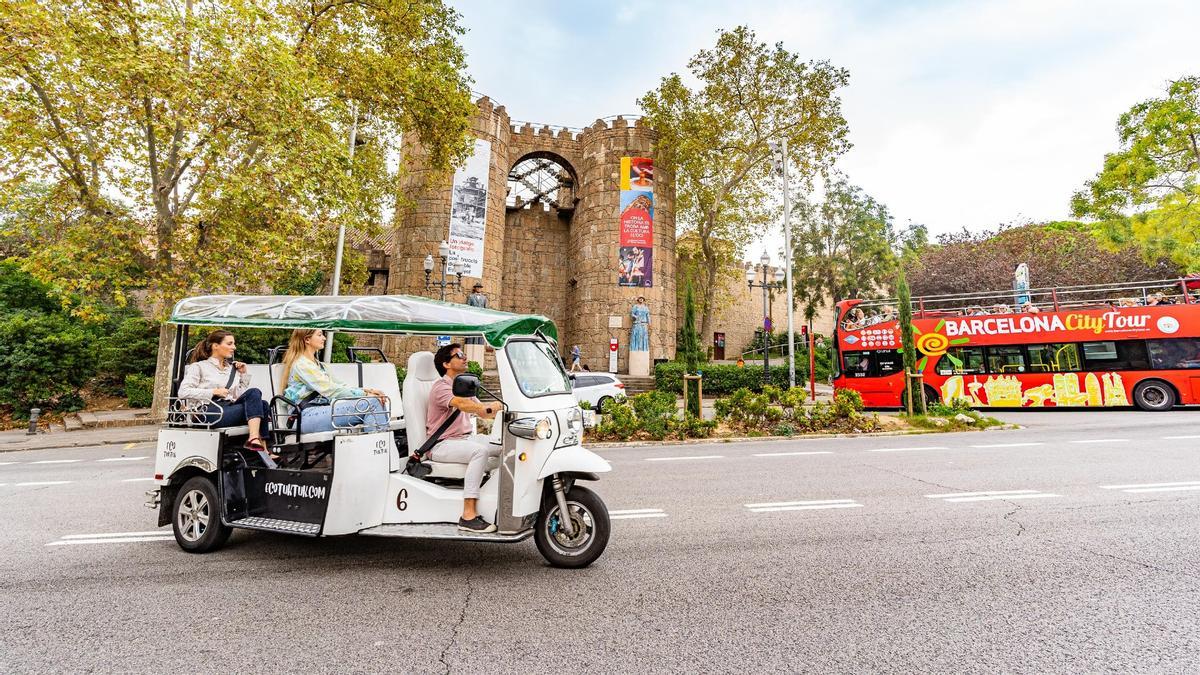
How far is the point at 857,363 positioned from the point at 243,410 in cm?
1858

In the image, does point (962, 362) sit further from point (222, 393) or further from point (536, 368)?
point (222, 393)

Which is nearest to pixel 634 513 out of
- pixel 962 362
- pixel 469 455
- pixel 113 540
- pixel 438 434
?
pixel 469 455

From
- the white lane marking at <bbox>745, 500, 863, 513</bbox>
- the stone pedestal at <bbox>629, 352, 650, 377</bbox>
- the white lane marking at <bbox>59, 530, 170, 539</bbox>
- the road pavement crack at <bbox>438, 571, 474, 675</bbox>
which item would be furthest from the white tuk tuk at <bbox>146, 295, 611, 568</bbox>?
the stone pedestal at <bbox>629, 352, 650, 377</bbox>

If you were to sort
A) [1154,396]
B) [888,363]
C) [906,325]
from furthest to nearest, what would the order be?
[888,363]
[1154,396]
[906,325]

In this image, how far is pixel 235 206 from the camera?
14.3m

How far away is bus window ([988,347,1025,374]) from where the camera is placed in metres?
16.9

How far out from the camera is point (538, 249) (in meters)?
32.2

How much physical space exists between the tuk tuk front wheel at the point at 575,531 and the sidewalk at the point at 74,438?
1318 cm

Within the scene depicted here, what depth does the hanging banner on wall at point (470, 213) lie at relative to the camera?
25953 millimetres

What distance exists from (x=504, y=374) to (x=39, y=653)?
3.02m

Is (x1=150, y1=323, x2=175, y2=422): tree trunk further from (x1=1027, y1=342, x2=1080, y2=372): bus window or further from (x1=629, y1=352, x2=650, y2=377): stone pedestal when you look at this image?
(x1=1027, y1=342, x2=1080, y2=372): bus window

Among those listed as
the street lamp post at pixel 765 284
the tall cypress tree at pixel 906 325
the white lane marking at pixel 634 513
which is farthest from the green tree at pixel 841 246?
the white lane marking at pixel 634 513

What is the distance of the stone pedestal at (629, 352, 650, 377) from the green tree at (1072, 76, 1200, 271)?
23468 millimetres

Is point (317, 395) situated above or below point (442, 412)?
above
